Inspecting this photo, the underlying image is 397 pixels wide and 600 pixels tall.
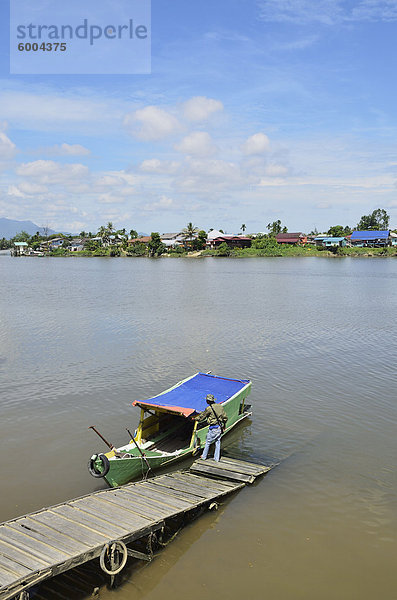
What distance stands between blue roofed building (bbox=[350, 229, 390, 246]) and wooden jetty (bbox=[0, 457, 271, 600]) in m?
144

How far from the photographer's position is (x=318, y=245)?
147625mm

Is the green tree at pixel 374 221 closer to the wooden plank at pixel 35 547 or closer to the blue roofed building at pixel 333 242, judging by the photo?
the blue roofed building at pixel 333 242

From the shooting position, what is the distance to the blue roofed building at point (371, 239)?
466 feet

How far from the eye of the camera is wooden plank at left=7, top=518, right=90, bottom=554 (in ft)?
27.0

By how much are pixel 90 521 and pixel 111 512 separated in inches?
20.8

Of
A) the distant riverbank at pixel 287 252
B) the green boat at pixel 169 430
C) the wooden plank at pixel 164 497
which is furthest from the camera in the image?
the distant riverbank at pixel 287 252

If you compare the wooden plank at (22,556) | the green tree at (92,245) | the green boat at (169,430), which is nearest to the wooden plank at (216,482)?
the green boat at (169,430)

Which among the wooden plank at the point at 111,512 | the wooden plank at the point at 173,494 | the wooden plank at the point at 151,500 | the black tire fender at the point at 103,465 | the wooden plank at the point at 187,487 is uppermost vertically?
the black tire fender at the point at 103,465

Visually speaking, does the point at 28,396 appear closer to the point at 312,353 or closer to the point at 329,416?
the point at 329,416

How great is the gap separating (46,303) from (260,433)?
30775mm

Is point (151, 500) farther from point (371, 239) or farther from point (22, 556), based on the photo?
point (371, 239)

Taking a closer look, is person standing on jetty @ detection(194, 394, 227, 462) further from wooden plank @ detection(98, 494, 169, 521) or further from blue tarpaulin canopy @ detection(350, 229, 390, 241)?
blue tarpaulin canopy @ detection(350, 229, 390, 241)

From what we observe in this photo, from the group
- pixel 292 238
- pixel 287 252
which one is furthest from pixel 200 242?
pixel 292 238

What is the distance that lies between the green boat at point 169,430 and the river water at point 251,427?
47.6 inches
